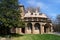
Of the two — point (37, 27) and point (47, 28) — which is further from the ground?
point (37, 27)

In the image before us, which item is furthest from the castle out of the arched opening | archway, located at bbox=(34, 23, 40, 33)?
the arched opening

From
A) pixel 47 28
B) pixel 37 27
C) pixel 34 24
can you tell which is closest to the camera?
pixel 34 24

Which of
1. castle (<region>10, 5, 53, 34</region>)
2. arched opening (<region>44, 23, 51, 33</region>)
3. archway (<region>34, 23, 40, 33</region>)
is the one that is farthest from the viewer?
arched opening (<region>44, 23, 51, 33</region>)

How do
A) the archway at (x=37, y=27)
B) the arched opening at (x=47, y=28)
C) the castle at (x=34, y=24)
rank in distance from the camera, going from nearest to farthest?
the castle at (x=34, y=24), the archway at (x=37, y=27), the arched opening at (x=47, y=28)

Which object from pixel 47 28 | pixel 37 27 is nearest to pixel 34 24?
pixel 37 27

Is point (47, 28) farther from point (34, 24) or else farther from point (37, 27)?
point (34, 24)

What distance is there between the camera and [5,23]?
146 feet

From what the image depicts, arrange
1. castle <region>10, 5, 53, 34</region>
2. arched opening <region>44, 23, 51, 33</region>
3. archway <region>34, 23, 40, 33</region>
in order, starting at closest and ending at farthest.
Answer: castle <region>10, 5, 53, 34</region>
archway <region>34, 23, 40, 33</region>
arched opening <region>44, 23, 51, 33</region>

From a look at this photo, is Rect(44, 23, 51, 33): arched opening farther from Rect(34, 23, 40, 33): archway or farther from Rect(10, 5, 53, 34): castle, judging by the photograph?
Rect(34, 23, 40, 33): archway

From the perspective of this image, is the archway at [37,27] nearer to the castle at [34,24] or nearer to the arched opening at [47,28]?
the castle at [34,24]

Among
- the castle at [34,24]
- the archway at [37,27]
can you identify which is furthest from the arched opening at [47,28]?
the archway at [37,27]

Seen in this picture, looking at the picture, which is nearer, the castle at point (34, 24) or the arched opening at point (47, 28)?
the castle at point (34, 24)

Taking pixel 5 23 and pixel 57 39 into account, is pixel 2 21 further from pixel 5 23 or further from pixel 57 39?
pixel 57 39

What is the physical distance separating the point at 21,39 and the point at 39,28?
1946 centimetres
